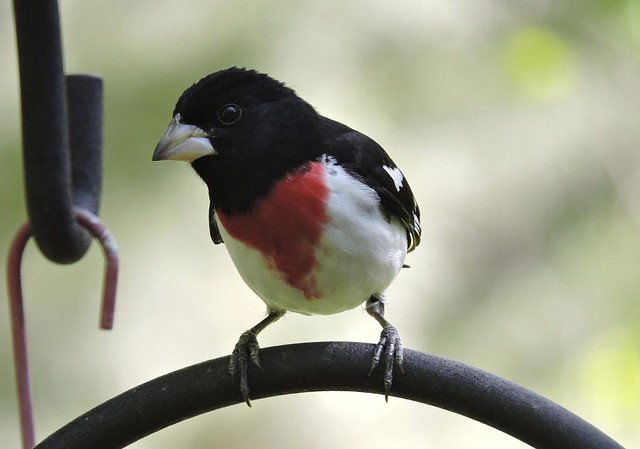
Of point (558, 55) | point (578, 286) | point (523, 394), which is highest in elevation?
point (558, 55)

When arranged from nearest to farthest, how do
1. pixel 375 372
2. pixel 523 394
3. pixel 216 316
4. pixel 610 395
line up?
pixel 523 394, pixel 375 372, pixel 610 395, pixel 216 316

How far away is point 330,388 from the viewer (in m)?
1.12

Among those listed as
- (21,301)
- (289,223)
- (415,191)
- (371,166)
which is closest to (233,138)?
(289,223)

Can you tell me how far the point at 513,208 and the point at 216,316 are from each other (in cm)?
107

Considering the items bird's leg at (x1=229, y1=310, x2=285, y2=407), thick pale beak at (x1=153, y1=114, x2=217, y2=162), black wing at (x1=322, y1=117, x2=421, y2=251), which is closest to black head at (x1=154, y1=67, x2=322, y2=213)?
thick pale beak at (x1=153, y1=114, x2=217, y2=162)

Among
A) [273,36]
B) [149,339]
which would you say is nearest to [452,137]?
[273,36]

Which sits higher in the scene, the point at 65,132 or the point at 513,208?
the point at 513,208

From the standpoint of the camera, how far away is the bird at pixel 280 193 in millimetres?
1346

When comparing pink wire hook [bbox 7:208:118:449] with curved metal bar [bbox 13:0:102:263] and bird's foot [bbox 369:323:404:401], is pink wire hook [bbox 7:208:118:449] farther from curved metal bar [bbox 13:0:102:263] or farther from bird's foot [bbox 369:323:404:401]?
bird's foot [bbox 369:323:404:401]

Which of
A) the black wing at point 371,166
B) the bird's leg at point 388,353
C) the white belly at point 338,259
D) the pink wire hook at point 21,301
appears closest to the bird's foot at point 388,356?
the bird's leg at point 388,353

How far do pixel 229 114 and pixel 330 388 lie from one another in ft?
1.60

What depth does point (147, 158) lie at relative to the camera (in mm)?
2898

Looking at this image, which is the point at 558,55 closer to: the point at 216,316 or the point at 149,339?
the point at 216,316

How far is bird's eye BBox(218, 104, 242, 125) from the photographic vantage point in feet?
4.48
